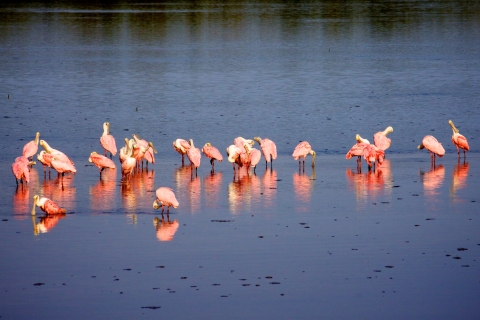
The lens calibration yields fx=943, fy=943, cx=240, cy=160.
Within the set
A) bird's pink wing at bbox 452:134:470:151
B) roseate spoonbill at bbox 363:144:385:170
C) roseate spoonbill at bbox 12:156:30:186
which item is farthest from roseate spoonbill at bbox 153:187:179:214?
bird's pink wing at bbox 452:134:470:151

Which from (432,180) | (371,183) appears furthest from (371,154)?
(432,180)

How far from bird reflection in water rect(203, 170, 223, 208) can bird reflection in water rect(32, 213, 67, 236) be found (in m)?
1.86

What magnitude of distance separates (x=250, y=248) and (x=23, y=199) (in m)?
3.91

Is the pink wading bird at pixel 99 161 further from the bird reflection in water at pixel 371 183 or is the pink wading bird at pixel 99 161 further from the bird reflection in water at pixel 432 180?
the bird reflection in water at pixel 432 180

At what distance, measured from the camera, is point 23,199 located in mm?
12219

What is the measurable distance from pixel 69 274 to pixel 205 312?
1.65m

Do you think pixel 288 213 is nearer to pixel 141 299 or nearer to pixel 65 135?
pixel 141 299

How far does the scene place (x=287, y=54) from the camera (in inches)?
1346

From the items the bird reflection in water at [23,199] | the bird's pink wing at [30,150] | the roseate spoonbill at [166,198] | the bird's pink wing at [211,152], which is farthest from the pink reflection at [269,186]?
the bird's pink wing at [30,150]

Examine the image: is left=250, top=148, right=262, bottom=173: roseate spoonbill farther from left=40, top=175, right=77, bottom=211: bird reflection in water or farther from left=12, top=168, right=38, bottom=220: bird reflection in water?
left=12, top=168, right=38, bottom=220: bird reflection in water

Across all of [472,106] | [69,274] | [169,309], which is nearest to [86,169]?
[69,274]

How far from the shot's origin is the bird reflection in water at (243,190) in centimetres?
1169

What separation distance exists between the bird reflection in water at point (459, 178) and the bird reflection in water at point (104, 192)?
14.5 ft

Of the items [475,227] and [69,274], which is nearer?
[69,274]
